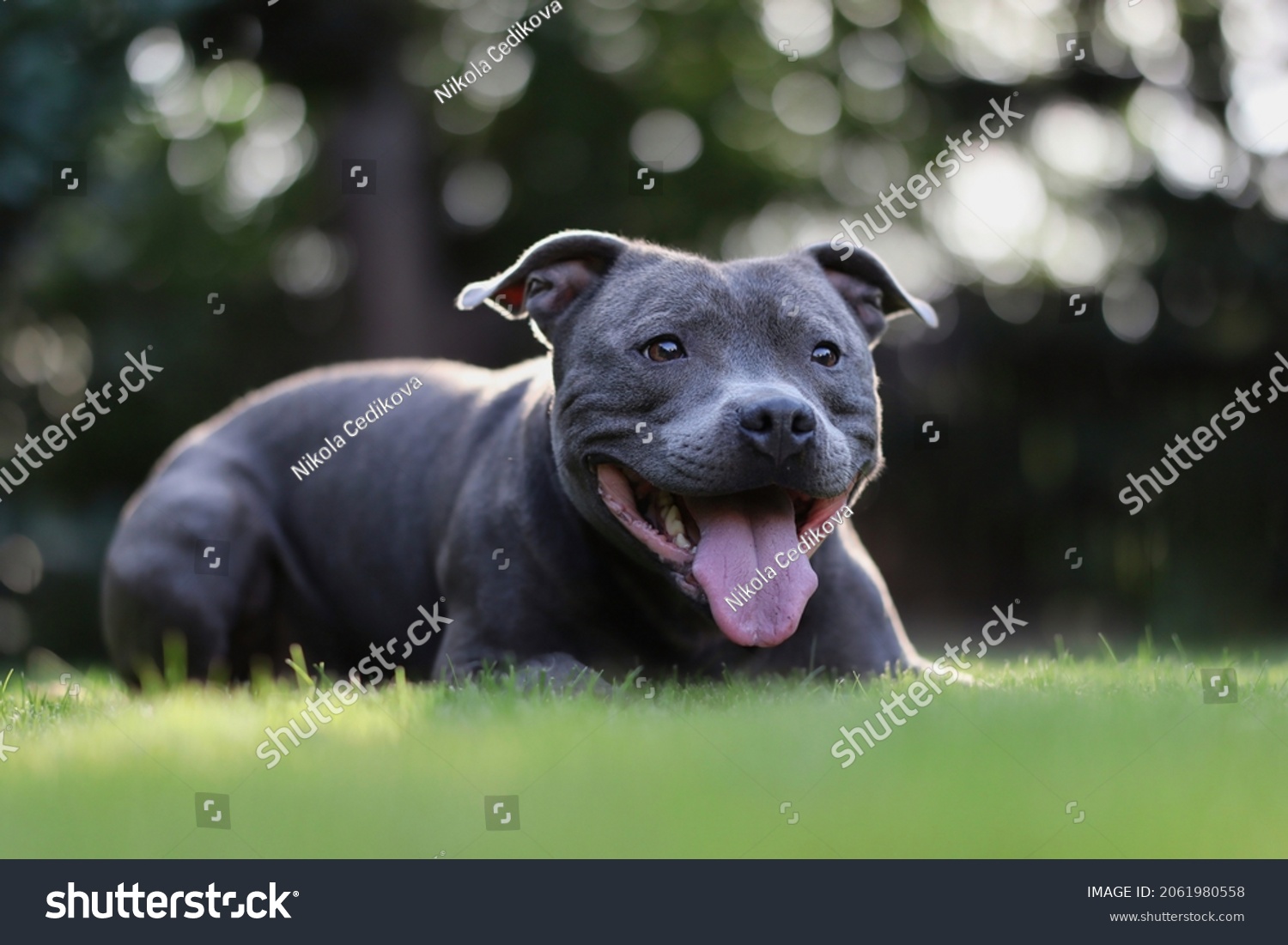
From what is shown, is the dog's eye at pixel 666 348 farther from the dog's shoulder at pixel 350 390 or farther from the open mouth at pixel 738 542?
the dog's shoulder at pixel 350 390

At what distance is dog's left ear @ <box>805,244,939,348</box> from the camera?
17.4ft

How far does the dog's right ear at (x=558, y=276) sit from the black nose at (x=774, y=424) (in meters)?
1.14

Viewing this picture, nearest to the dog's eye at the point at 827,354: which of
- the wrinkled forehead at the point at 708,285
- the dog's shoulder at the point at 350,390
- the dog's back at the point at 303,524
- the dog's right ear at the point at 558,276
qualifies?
the wrinkled forehead at the point at 708,285

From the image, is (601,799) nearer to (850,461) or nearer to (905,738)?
(905,738)

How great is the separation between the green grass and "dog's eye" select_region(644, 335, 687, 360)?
1227mm

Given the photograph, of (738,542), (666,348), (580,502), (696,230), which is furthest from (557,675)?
(696,230)

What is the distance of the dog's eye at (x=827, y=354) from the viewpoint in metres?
4.81

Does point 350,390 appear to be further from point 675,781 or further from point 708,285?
point 675,781

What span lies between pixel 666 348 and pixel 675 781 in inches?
78.3

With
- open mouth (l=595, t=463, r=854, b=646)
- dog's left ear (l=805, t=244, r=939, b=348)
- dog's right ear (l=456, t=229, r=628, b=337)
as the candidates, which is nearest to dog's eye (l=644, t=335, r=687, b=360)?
open mouth (l=595, t=463, r=854, b=646)

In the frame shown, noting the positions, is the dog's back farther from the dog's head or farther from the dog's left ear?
the dog's left ear

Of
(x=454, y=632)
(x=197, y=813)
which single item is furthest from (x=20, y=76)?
(x=197, y=813)

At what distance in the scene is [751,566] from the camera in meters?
4.44

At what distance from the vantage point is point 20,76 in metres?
10.9
